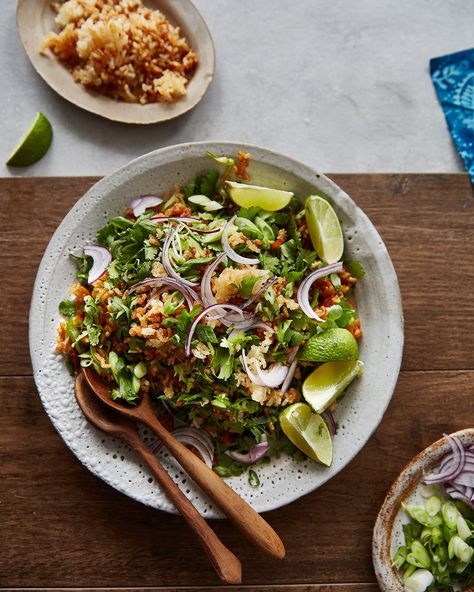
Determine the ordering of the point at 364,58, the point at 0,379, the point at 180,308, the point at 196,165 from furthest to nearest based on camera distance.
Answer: the point at 364,58
the point at 0,379
the point at 196,165
the point at 180,308

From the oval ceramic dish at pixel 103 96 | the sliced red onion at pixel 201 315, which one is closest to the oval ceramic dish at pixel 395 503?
the sliced red onion at pixel 201 315

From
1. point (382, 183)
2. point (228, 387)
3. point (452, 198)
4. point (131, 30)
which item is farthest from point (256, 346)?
point (131, 30)

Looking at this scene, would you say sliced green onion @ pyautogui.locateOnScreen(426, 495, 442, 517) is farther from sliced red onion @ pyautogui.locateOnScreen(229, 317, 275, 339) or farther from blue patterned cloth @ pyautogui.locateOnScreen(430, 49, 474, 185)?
blue patterned cloth @ pyautogui.locateOnScreen(430, 49, 474, 185)

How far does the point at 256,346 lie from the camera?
6.97 ft

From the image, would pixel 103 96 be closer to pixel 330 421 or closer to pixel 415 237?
pixel 415 237

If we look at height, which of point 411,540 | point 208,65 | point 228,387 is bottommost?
point 411,540

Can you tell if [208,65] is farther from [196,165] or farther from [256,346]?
[256,346]

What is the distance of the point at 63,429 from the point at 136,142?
1.16 m

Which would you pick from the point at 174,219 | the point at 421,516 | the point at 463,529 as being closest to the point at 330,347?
the point at 174,219

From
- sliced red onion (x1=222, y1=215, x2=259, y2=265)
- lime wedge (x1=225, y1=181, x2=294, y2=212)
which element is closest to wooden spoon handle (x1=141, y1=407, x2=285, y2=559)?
sliced red onion (x1=222, y1=215, x2=259, y2=265)

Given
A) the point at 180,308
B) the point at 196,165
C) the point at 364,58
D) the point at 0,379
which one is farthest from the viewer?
the point at 364,58

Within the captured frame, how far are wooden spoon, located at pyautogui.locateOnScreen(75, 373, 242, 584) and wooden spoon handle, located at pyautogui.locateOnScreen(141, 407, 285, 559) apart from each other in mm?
77

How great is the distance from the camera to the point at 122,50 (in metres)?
2.48

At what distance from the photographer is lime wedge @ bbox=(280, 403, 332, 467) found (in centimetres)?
219
